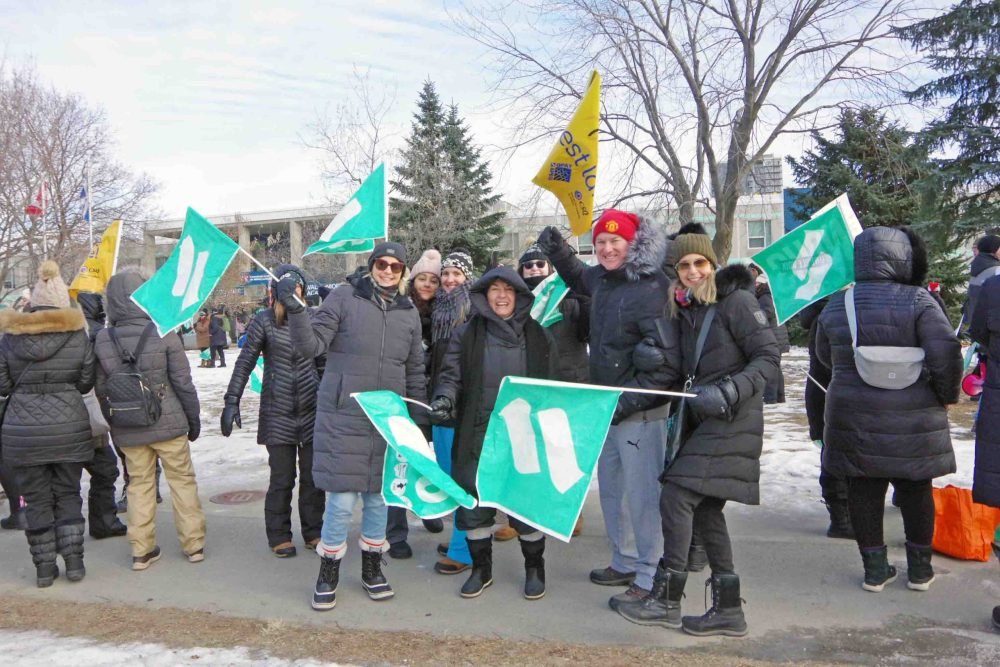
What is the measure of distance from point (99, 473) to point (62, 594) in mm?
1375

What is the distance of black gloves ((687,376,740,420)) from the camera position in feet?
12.0

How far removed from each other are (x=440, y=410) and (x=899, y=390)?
8.11 ft

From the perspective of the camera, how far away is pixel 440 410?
441cm

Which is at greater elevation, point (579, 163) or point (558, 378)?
point (579, 163)

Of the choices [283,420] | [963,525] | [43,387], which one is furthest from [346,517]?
[963,525]

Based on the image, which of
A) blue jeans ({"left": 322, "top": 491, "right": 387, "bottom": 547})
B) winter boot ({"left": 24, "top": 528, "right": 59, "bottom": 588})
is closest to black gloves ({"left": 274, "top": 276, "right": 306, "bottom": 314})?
blue jeans ({"left": 322, "top": 491, "right": 387, "bottom": 547})

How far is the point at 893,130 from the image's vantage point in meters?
20.1

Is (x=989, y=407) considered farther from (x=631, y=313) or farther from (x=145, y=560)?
(x=145, y=560)

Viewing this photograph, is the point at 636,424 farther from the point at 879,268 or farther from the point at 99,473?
the point at 99,473

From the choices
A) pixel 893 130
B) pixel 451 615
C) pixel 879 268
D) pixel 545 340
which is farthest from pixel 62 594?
pixel 893 130

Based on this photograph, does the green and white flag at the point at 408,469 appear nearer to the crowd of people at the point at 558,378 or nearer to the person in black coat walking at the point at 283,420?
the crowd of people at the point at 558,378

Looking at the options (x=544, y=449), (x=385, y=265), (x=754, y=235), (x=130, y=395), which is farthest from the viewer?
(x=754, y=235)

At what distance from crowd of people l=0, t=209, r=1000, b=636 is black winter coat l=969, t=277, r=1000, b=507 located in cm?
2

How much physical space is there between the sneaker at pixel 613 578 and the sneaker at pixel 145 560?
9.73 feet
